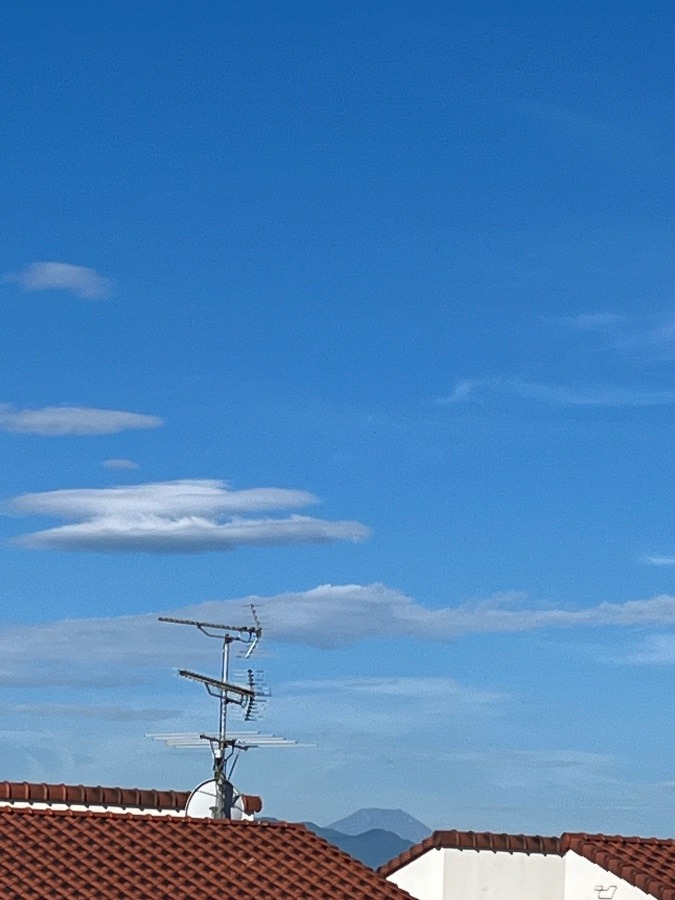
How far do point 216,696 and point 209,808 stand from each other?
2654mm

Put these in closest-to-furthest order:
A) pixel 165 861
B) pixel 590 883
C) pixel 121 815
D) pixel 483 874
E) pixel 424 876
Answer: pixel 165 861, pixel 121 815, pixel 590 883, pixel 483 874, pixel 424 876

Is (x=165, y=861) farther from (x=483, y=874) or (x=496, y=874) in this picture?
(x=496, y=874)

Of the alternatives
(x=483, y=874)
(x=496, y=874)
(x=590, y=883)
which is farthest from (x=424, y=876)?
(x=590, y=883)

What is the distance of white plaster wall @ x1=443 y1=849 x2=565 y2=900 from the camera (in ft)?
116

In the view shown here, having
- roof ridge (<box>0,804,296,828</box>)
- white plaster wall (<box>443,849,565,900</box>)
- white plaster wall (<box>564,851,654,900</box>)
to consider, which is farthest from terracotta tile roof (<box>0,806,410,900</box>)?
white plaster wall (<box>564,851,654,900</box>)

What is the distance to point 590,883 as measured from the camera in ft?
114

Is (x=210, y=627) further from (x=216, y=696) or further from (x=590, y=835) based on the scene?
(x=590, y=835)

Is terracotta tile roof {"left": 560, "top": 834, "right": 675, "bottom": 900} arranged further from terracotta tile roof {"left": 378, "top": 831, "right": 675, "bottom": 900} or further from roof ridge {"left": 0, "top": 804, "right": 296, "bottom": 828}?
roof ridge {"left": 0, "top": 804, "right": 296, "bottom": 828}

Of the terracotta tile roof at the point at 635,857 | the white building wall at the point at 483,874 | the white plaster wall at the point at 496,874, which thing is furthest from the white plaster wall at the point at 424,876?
the terracotta tile roof at the point at 635,857

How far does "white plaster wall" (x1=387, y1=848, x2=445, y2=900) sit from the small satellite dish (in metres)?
3.23

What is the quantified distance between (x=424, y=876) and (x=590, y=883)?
10.9 ft

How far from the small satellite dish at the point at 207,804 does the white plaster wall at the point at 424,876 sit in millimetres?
3226

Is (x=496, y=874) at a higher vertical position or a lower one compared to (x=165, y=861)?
higher

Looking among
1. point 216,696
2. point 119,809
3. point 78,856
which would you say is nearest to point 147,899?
point 78,856
